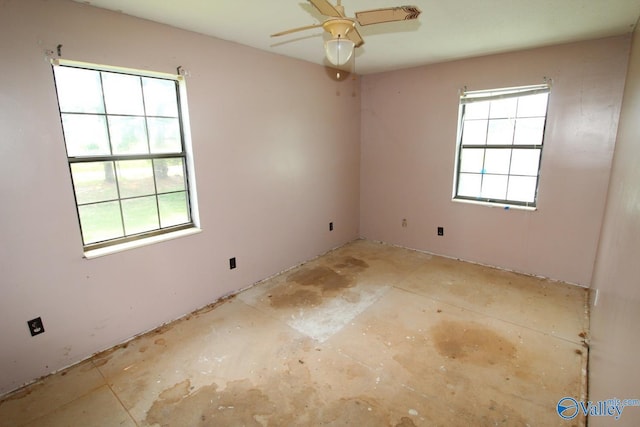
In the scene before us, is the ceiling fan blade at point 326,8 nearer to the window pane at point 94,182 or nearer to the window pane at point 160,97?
the window pane at point 160,97

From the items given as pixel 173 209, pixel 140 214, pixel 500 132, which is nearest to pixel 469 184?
pixel 500 132

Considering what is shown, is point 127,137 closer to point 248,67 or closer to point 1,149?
point 1,149

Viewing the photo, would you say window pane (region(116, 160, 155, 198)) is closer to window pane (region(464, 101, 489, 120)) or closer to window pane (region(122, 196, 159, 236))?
window pane (region(122, 196, 159, 236))

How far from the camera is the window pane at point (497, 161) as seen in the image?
11.7ft

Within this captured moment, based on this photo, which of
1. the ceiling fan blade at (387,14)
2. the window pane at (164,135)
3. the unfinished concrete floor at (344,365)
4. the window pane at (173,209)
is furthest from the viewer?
the window pane at (173,209)

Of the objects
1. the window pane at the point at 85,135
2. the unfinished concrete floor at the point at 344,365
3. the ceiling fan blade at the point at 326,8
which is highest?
the ceiling fan blade at the point at 326,8

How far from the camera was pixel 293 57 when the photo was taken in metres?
3.42

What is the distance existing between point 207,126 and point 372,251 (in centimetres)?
272

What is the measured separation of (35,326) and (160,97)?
1.87 metres

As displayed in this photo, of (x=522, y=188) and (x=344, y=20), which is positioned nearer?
(x=344, y=20)

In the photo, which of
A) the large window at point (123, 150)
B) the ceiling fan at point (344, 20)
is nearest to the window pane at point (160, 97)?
the large window at point (123, 150)

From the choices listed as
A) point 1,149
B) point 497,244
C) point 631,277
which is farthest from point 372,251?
point 1,149

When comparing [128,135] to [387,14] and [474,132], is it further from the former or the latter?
[474,132]

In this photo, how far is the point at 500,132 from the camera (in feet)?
11.7
